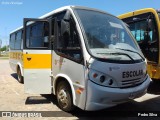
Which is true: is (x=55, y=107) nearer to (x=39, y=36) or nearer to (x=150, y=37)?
(x=39, y=36)

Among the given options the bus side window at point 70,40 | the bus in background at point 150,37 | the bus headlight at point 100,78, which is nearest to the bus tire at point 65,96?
the bus side window at point 70,40

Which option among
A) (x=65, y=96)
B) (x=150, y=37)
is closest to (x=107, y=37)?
(x=65, y=96)

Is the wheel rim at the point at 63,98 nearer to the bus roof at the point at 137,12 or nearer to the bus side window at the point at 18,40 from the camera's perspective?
the bus roof at the point at 137,12

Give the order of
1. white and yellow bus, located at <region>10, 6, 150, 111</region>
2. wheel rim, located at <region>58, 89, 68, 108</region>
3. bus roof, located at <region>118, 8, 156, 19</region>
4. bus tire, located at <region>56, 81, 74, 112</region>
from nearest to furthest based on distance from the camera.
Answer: white and yellow bus, located at <region>10, 6, 150, 111</region>, bus tire, located at <region>56, 81, 74, 112</region>, wheel rim, located at <region>58, 89, 68, 108</region>, bus roof, located at <region>118, 8, 156, 19</region>

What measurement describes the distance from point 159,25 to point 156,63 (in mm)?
1248

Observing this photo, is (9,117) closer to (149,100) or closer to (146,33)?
(149,100)

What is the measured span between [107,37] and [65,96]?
181 cm

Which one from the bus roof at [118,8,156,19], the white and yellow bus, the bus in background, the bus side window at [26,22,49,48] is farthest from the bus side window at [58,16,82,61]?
the bus roof at [118,8,156,19]

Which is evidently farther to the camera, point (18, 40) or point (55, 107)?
point (18, 40)

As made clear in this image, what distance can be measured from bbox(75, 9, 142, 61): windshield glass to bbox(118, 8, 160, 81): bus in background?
6.35ft

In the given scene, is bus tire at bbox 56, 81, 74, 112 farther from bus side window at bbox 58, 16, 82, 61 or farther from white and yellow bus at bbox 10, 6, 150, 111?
bus side window at bbox 58, 16, 82, 61

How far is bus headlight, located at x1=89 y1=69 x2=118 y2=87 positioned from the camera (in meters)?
5.07

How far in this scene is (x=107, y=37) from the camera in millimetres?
Answer: 5863

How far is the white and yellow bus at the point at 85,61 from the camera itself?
5.12 m
